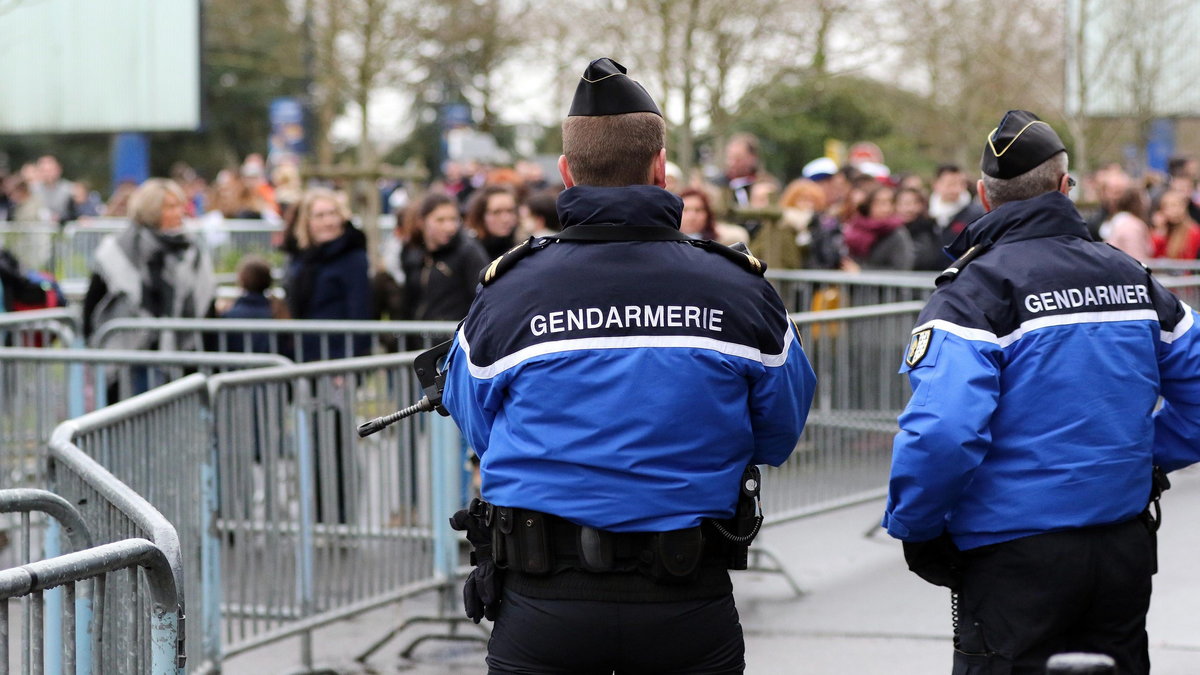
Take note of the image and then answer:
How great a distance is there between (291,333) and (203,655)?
2891 mm

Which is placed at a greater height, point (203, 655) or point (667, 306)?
point (667, 306)

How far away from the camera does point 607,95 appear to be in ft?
10.7

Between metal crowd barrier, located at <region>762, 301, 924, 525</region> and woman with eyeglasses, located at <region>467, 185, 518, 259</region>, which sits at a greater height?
woman with eyeglasses, located at <region>467, 185, 518, 259</region>

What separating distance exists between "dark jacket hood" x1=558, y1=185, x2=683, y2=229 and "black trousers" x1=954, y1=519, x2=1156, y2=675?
1.25 metres

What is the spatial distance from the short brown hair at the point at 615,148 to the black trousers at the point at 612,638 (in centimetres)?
90

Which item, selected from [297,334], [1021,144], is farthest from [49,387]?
[1021,144]

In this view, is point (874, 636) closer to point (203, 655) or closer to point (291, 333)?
point (203, 655)

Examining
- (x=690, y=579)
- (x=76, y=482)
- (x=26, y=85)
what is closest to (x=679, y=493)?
(x=690, y=579)

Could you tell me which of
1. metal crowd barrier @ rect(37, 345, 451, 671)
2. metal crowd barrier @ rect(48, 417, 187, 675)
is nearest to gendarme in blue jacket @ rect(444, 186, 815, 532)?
metal crowd barrier @ rect(48, 417, 187, 675)

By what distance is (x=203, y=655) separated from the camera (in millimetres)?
5172

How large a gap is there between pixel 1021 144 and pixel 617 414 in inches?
55.7

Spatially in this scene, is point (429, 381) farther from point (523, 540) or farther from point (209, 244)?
point (209, 244)

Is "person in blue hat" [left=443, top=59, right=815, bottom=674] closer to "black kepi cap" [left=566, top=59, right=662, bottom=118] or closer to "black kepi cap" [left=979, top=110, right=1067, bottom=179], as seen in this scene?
"black kepi cap" [left=566, top=59, right=662, bottom=118]

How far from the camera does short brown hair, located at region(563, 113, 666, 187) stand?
10.7 ft
